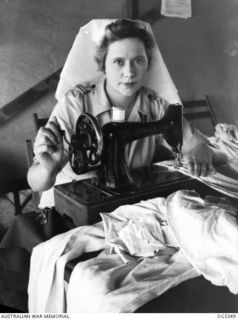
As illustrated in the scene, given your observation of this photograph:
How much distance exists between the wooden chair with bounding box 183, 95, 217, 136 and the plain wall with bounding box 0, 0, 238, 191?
0.02 meters

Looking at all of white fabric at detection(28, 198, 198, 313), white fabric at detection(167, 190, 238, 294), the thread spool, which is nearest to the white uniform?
the thread spool

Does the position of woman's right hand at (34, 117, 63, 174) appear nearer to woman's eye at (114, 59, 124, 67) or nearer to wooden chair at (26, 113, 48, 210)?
wooden chair at (26, 113, 48, 210)

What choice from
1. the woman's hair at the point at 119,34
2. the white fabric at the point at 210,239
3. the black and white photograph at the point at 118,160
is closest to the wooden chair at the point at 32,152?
the black and white photograph at the point at 118,160

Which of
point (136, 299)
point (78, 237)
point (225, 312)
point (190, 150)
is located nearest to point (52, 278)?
point (78, 237)

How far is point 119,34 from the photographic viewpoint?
3.40ft

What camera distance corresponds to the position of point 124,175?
2.96ft

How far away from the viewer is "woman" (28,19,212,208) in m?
1.00

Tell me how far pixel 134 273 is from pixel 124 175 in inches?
13.7

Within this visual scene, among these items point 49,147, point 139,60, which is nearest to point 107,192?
point 49,147

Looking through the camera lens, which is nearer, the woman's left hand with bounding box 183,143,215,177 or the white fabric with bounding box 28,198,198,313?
the white fabric with bounding box 28,198,198,313

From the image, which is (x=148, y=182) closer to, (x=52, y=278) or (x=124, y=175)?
(x=124, y=175)

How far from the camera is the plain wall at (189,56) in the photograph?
0.99 meters

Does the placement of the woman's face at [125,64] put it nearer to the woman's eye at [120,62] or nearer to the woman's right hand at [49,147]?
the woman's eye at [120,62]

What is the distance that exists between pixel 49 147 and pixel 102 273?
40 cm
